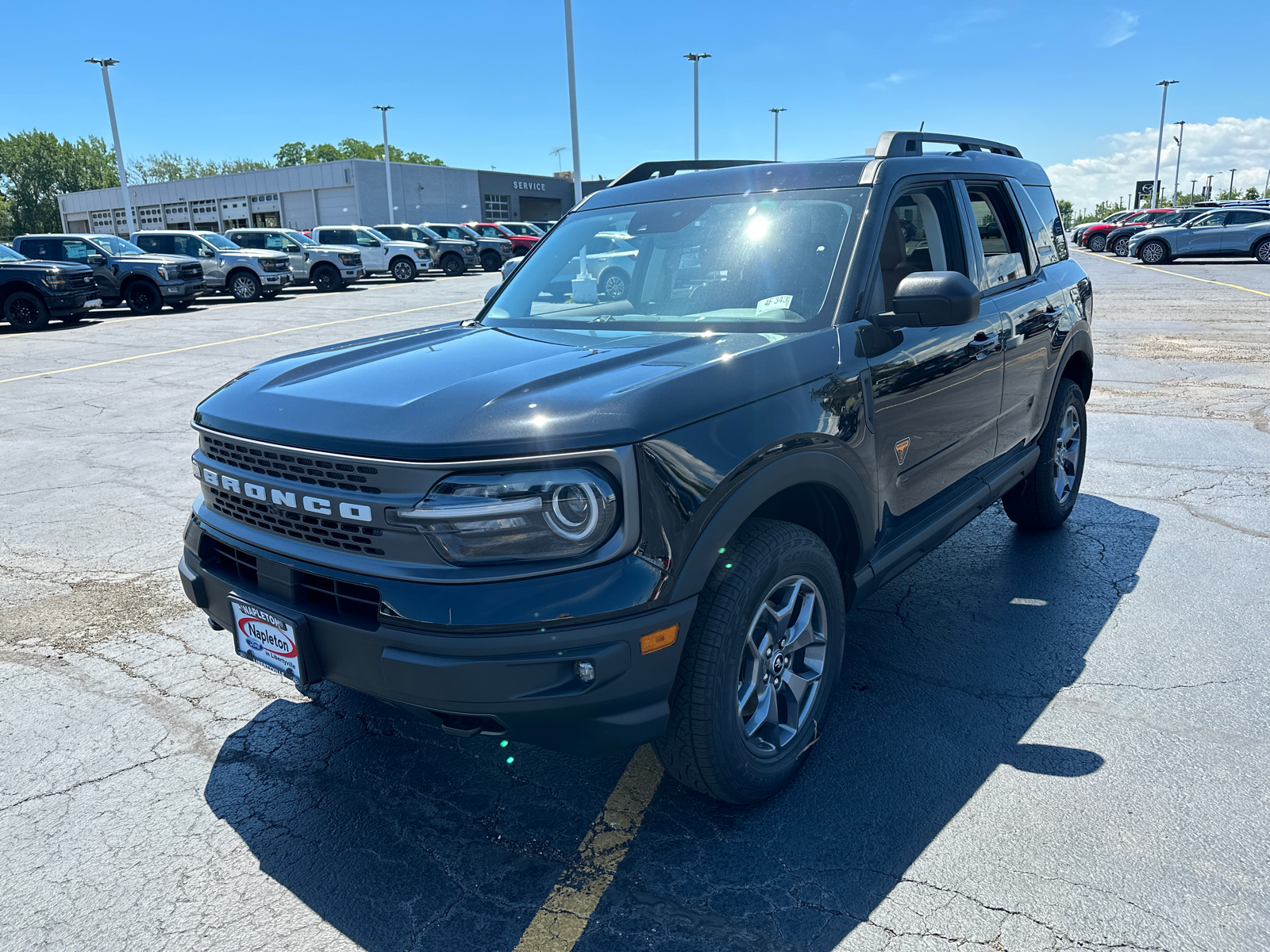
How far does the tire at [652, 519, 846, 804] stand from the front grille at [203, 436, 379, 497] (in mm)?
968

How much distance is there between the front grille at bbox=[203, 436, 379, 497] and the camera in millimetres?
2355

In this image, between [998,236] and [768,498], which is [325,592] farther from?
[998,236]

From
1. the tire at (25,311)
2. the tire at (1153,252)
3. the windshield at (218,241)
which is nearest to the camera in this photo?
the tire at (25,311)

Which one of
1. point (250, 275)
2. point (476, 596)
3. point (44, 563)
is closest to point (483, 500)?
point (476, 596)

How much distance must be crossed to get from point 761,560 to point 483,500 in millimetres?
824

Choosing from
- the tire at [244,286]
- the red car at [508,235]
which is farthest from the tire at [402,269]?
the tire at [244,286]

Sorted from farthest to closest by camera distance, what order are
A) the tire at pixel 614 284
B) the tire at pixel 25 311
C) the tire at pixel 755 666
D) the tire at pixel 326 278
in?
the tire at pixel 326 278, the tire at pixel 25 311, the tire at pixel 614 284, the tire at pixel 755 666

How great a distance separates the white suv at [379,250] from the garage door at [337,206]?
97.4ft

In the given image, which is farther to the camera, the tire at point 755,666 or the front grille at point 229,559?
the front grille at point 229,559

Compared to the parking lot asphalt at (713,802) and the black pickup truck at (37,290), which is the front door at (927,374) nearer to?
the parking lot asphalt at (713,802)

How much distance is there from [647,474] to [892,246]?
172cm

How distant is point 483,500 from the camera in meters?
2.25

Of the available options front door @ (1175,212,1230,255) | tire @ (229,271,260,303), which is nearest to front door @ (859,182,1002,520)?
tire @ (229,271,260,303)

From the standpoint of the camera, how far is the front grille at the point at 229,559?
8.95 feet
